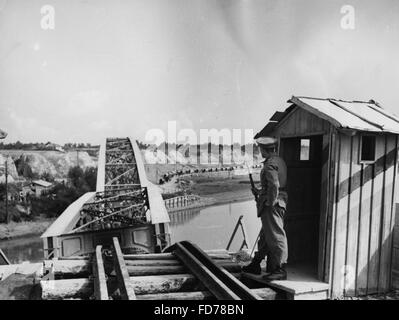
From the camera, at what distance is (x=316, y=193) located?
581 cm

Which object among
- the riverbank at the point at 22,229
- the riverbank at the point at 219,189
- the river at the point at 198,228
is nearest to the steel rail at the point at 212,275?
the riverbank at the point at 219,189

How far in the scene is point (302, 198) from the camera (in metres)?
5.68

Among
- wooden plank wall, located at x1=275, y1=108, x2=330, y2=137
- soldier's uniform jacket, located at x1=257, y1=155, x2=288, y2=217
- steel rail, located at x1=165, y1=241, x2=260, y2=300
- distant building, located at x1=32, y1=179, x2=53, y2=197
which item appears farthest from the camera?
distant building, located at x1=32, y1=179, x2=53, y2=197

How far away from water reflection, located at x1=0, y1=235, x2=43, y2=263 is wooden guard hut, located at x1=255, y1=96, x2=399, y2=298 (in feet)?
93.8

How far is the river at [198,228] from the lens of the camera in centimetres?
2714

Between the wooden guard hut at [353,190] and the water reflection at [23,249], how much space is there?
1126 inches

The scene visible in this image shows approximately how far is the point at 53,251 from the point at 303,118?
5629 mm

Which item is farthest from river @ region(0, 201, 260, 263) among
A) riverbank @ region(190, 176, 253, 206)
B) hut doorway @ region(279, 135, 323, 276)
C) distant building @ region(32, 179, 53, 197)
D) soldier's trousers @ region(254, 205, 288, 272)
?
soldier's trousers @ region(254, 205, 288, 272)

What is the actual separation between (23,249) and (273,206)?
31.2 metres

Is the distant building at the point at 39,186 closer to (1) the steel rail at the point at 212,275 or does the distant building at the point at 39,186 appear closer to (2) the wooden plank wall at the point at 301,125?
(1) the steel rail at the point at 212,275

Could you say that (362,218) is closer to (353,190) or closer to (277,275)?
(353,190)

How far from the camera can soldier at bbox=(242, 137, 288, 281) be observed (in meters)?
4.23

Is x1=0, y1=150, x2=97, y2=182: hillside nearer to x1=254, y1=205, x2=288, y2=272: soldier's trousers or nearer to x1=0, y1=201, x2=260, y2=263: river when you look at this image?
x1=0, y1=201, x2=260, y2=263: river
